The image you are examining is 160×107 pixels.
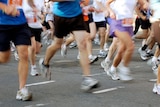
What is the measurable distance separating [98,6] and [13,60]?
2348mm

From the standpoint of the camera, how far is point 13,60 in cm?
973

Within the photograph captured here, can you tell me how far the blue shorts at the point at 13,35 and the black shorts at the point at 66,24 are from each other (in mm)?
712

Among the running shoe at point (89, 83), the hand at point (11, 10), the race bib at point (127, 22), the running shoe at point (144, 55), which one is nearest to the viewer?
the hand at point (11, 10)

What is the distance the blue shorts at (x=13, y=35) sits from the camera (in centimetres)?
522

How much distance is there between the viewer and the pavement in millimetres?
5230

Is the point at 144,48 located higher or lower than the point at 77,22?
lower

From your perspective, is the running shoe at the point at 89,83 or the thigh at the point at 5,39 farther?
the running shoe at the point at 89,83

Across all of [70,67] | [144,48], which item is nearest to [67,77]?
[70,67]

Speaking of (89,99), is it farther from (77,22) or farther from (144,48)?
(144,48)

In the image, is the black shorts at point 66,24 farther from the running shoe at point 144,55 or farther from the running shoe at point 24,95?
the running shoe at point 144,55

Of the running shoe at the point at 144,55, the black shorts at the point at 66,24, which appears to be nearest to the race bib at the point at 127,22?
the black shorts at the point at 66,24

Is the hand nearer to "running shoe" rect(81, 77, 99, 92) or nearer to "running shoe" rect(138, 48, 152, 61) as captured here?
"running shoe" rect(81, 77, 99, 92)

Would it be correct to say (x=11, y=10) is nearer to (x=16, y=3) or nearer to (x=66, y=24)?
(x=16, y=3)

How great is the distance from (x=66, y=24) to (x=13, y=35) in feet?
2.87
